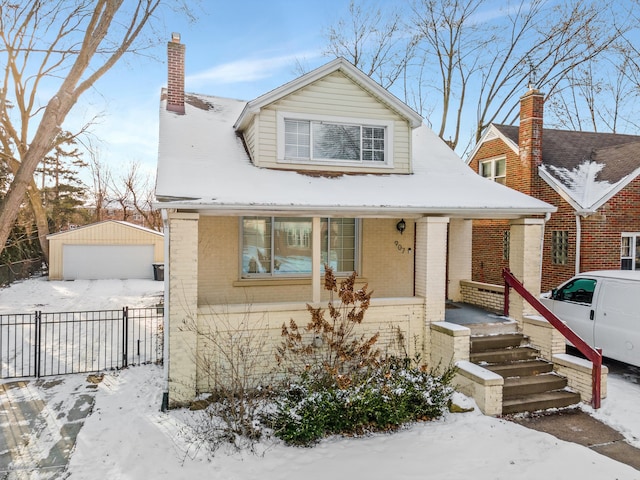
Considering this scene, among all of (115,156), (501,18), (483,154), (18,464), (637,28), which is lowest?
(18,464)

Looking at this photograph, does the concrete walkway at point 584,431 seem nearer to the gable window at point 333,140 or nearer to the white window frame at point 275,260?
the white window frame at point 275,260

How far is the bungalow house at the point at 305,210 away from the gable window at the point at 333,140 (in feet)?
0.09

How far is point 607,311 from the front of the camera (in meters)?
8.09

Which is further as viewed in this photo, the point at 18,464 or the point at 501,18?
the point at 501,18

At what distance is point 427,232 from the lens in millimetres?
8234

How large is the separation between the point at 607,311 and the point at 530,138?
8.20 m

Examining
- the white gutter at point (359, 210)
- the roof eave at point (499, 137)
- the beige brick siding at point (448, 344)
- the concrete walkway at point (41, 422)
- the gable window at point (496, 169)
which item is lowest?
the concrete walkway at point (41, 422)

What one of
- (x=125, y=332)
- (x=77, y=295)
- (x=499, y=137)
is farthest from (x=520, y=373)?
(x=77, y=295)

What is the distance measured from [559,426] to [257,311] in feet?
17.3

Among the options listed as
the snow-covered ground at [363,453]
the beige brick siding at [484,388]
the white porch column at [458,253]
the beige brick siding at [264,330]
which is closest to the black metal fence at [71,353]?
the beige brick siding at [264,330]

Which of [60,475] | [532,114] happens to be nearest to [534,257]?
[532,114]

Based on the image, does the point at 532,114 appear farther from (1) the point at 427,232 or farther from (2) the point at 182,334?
(2) the point at 182,334

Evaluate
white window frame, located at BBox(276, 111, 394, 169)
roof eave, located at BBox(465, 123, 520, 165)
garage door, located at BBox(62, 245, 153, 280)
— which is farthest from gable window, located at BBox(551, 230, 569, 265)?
garage door, located at BBox(62, 245, 153, 280)

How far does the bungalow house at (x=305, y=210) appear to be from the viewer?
7.00m
